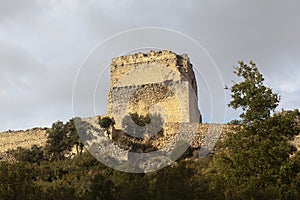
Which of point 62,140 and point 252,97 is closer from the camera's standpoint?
point 252,97

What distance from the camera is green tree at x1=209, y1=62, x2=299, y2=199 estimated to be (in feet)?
56.5

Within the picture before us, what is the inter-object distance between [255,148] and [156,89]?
22.0m

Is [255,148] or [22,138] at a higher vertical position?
[22,138]

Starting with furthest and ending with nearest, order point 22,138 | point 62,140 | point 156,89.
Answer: point 22,138
point 156,89
point 62,140

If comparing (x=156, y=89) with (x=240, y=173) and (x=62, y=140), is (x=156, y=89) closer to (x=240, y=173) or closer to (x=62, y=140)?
(x=62, y=140)

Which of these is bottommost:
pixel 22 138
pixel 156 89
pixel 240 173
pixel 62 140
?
pixel 240 173

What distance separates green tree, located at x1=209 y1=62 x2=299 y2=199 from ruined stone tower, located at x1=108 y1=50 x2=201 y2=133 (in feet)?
64.3

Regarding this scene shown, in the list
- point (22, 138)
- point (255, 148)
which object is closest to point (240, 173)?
→ point (255, 148)

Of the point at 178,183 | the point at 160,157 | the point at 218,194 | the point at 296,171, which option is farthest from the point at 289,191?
the point at 160,157

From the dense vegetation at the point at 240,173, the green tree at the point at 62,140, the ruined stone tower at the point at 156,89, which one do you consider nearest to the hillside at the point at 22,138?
the green tree at the point at 62,140

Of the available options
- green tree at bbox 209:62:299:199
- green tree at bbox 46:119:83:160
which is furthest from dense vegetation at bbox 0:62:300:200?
green tree at bbox 46:119:83:160

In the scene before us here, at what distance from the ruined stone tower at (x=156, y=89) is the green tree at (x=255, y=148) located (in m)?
19.6

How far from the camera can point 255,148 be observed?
17766 millimetres

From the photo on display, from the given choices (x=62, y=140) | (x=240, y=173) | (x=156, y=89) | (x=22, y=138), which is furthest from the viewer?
(x=22, y=138)
